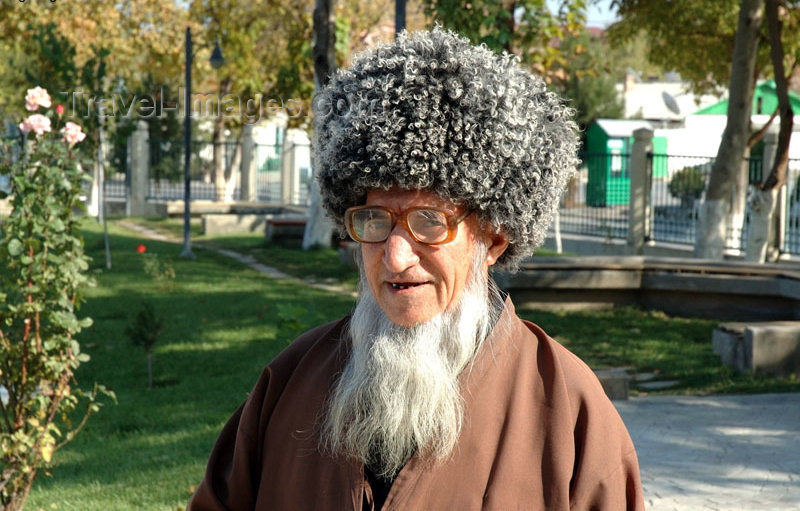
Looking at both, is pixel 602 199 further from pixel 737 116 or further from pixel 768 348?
pixel 768 348

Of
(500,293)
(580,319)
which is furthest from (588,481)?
(580,319)

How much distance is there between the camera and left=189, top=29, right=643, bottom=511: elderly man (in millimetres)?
2234

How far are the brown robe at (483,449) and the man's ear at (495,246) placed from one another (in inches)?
4.3

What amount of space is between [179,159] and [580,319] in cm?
1935

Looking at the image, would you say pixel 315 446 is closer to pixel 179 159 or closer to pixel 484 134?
pixel 484 134

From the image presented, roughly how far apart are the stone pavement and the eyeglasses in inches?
135

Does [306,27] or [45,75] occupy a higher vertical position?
[306,27]

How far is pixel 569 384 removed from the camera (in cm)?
227

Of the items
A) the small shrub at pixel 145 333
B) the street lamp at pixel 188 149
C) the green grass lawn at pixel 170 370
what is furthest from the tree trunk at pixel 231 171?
the small shrub at pixel 145 333

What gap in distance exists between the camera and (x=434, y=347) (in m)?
2.38

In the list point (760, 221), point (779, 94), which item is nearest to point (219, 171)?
point (760, 221)

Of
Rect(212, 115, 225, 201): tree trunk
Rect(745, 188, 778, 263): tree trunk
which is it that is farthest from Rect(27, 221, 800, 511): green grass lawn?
Rect(212, 115, 225, 201): tree trunk

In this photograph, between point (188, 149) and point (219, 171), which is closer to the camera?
point (188, 149)

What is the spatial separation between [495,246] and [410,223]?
0.87 ft
